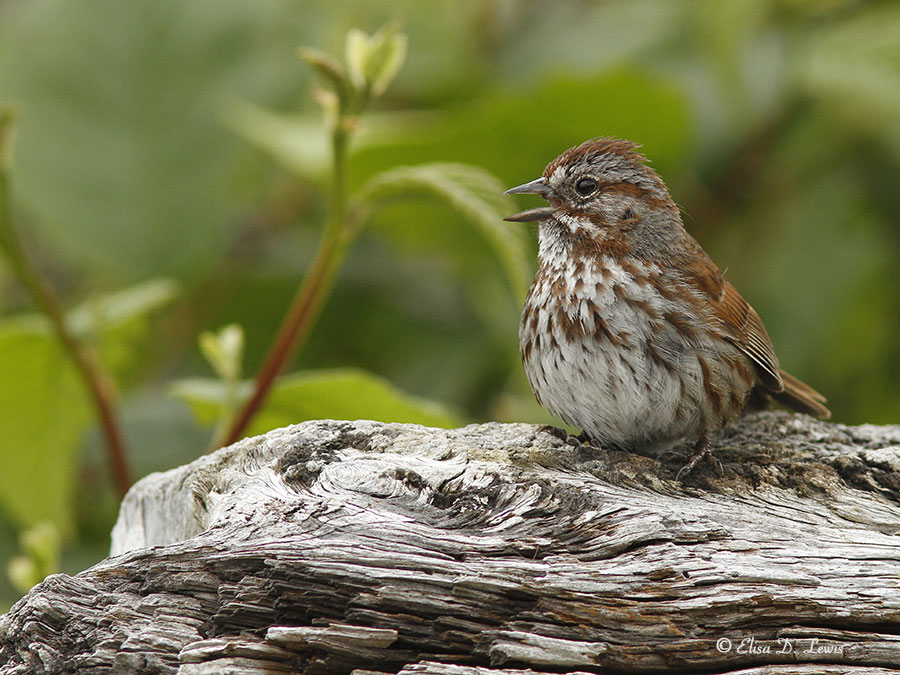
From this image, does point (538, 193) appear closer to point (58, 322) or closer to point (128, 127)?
point (58, 322)

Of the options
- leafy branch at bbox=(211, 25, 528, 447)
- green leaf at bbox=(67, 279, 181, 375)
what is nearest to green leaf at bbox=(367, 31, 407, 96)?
leafy branch at bbox=(211, 25, 528, 447)

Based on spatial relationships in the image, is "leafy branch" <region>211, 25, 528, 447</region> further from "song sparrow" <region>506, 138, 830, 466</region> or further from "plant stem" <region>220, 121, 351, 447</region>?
"song sparrow" <region>506, 138, 830, 466</region>

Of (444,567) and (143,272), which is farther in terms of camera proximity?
(143,272)

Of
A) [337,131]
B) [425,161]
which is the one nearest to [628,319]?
[337,131]

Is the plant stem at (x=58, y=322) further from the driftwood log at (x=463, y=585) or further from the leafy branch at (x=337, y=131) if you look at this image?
the driftwood log at (x=463, y=585)

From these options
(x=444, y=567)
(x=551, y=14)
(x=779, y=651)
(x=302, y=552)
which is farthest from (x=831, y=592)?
(x=551, y=14)

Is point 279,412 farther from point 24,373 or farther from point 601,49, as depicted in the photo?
point 601,49
